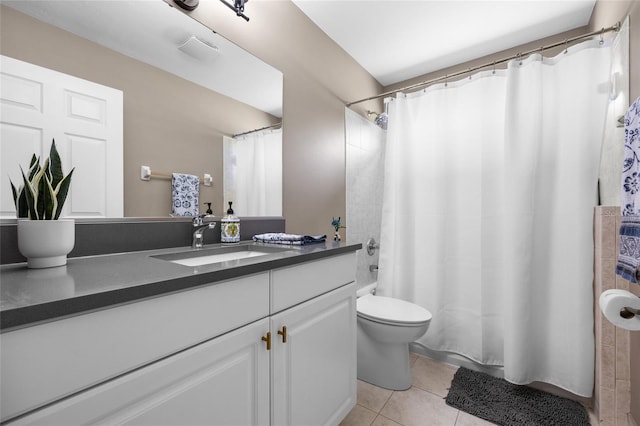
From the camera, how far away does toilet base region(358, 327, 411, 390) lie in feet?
5.86

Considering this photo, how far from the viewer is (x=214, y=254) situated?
128 centimetres

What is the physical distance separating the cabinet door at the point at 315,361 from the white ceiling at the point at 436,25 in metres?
1.78

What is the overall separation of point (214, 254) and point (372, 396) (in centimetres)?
127

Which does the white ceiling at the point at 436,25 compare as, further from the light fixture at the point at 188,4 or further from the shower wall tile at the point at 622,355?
the shower wall tile at the point at 622,355

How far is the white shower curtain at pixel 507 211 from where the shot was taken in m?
1.63

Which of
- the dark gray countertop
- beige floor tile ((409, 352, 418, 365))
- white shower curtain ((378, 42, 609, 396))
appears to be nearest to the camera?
the dark gray countertop

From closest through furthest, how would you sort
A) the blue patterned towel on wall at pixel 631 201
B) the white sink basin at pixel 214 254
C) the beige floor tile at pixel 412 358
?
the blue patterned towel on wall at pixel 631 201 → the white sink basin at pixel 214 254 → the beige floor tile at pixel 412 358

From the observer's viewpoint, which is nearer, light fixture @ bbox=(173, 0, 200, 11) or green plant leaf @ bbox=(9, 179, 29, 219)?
green plant leaf @ bbox=(9, 179, 29, 219)

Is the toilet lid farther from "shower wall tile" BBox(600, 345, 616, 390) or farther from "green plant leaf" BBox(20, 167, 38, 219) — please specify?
"green plant leaf" BBox(20, 167, 38, 219)

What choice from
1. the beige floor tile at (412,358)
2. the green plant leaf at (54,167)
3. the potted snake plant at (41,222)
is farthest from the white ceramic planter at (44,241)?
the beige floor tile at (412,358)

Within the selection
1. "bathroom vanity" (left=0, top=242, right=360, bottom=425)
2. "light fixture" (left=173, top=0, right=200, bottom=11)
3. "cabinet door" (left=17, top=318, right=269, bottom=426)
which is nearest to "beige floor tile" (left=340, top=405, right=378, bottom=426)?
"bathroom vanity" (left=0, top=242, right=360, bottom=425)

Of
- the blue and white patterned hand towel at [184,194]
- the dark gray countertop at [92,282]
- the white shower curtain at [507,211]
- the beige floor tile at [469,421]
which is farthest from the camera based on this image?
the white shower curtain at [507,211]

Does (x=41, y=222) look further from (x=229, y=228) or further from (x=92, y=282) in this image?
(x=229, y=228)

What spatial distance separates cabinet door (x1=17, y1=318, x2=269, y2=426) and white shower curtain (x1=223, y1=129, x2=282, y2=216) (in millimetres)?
792
